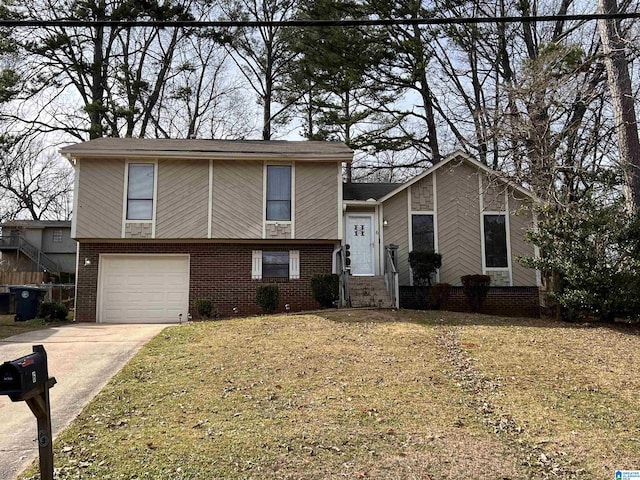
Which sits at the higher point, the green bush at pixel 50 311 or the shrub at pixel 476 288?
the shrub at pixel 476 288

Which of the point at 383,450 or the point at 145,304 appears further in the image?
the point at 145,304

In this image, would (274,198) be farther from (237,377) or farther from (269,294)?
(237,377)

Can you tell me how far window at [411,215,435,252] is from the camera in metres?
15.5

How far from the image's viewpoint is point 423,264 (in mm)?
14633

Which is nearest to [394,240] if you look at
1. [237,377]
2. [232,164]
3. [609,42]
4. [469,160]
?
[469,160]

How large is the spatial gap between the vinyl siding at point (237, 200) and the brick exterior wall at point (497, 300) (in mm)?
4874

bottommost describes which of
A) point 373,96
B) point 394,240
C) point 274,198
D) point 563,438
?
point 563,438

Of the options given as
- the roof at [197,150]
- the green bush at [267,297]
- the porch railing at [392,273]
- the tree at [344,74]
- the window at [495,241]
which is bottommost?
the green bush at [267,297]

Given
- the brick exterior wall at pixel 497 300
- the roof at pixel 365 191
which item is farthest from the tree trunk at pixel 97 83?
the brick exterior wall at pixel 497 300

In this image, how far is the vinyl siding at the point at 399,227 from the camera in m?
15.5

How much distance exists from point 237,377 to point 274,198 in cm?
846

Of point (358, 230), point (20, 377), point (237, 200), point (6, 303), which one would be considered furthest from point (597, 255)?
point (6, 303)

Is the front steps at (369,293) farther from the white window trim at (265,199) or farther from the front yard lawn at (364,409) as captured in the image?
the front yard lawn at (364,409)

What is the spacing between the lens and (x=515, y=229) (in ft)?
51.3
